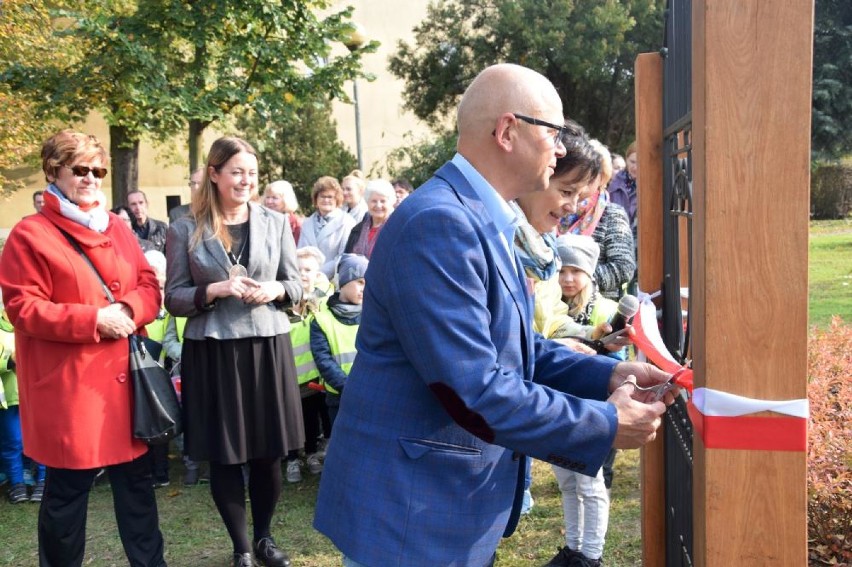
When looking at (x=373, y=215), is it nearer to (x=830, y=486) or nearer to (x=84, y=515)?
(x=84, y=515)

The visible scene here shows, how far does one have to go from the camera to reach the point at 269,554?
4492 mm

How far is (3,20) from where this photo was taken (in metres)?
15.4

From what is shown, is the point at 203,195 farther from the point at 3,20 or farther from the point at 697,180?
the point at 3,20

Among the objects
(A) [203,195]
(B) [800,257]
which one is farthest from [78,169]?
(B) [800,257]

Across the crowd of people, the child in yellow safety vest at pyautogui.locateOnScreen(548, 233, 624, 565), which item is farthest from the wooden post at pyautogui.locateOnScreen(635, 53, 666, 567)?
the child in yellow safety vest at pyautogui.locateOnScreen(548, 233, 624, 565)

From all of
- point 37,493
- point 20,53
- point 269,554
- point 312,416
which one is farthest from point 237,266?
point 20,53

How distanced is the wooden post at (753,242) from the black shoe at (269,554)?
3.03 m

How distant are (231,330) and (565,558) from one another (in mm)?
2036

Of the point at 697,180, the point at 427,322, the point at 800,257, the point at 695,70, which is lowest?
the point at 427,322

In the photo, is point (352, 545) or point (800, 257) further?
point (352, 545)

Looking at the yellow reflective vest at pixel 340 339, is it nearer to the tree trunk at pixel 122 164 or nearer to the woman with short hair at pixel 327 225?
the woman with short hair at pixel 327 225

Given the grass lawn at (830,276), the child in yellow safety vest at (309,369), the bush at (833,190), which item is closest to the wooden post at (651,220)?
the child in yellow safety vest at (309,369)

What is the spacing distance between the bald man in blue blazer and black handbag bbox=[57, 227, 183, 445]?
1899mm

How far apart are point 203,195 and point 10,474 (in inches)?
120
